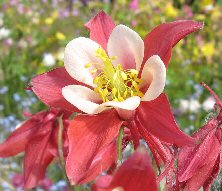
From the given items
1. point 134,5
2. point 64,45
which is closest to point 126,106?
point 64,45

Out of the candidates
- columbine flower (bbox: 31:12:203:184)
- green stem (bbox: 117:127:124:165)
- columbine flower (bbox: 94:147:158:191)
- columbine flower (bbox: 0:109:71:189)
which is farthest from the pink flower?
columbine flower (bbox: 94:147:158:191)

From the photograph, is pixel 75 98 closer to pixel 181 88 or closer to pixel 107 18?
pixel 107 18

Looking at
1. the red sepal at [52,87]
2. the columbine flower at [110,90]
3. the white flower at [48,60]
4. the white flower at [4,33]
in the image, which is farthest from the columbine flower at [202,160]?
the white flower at [4,33]

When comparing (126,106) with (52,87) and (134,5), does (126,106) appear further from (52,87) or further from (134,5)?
(134,5)

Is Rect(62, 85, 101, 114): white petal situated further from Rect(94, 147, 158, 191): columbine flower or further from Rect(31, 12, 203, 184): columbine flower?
Rect(94, 147, 158, 191): columbine flower

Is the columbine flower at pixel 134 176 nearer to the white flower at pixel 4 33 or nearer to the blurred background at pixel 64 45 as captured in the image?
the blurred background at pixel 64 45

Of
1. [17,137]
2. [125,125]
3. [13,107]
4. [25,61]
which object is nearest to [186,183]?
[125,125]

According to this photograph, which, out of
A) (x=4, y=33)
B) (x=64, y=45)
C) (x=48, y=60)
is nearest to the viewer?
(x=48, y=60)
